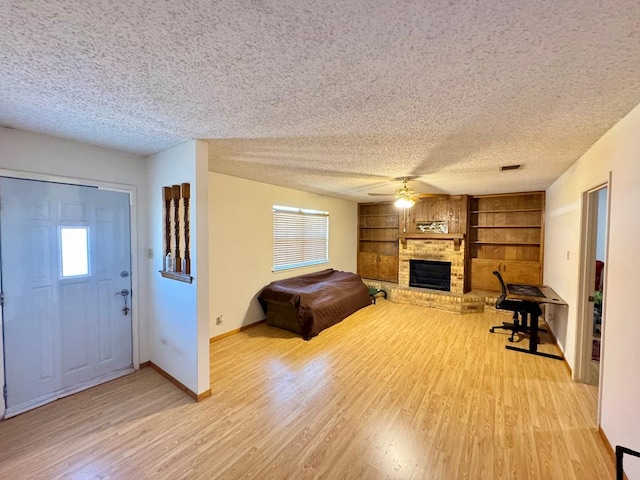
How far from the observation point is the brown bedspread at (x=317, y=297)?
4.11m

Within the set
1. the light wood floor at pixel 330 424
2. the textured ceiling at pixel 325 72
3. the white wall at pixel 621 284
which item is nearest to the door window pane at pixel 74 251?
Answer: the textured ceiling at pixel 325 72

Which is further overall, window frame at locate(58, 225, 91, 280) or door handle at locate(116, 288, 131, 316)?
door handle at locate(116, 288, 131, 316)

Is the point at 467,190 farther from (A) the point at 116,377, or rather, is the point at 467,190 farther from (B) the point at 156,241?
(A) the point at 116,377

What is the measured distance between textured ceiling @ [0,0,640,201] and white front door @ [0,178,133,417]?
711 mm

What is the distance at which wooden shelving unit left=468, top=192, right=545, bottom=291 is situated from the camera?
5512 mm

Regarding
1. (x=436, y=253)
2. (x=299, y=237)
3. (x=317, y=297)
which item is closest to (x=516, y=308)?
(x=436, y=253)

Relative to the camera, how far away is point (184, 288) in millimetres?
2674

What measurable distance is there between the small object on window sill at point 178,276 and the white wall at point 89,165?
1.49 feet

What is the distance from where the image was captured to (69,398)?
2576mm

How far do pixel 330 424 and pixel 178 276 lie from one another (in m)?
1.96

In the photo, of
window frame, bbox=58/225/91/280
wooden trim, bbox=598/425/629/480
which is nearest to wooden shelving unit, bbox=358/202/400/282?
wooden trim, bbox=598/425/629/480

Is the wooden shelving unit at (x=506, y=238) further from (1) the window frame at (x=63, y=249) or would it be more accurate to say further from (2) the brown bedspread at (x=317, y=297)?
(1) the window frame at (x=63, y=249)

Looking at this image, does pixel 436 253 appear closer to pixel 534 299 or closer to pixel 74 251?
pixel 534 299

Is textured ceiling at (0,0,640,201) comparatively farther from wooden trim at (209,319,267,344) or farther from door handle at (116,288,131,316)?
wooden trim at (209,319,267,344)
